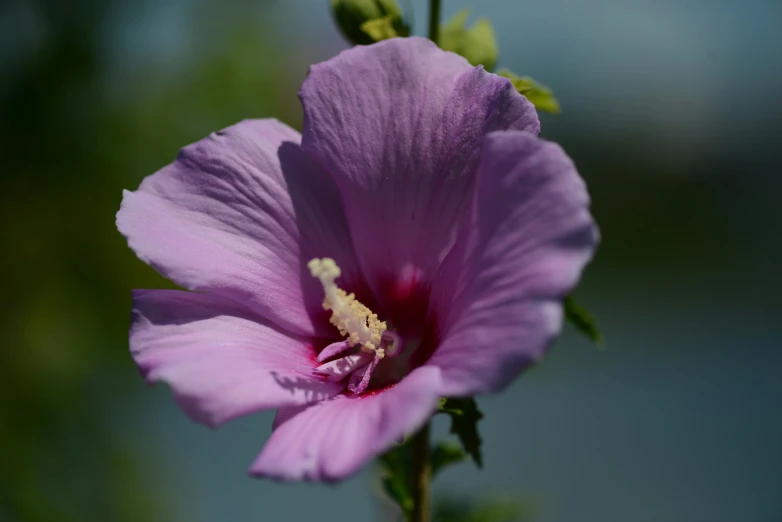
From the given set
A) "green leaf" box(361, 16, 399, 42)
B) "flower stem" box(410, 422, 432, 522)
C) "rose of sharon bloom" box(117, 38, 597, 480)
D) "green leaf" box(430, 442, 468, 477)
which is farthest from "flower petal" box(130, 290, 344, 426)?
"green leaf" box(361, 16, 399, 42)

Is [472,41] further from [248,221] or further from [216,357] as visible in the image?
[216,357]

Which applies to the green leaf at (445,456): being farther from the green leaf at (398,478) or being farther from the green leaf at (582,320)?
the green leaf at (582,320)

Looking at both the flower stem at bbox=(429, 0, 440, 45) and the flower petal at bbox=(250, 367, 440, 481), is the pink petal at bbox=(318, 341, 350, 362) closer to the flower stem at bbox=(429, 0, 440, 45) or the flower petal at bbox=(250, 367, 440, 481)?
the flower petal at bbox=(250, 367, 440, 481)

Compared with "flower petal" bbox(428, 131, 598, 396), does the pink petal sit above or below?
below

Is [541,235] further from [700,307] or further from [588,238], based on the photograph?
[700,307]

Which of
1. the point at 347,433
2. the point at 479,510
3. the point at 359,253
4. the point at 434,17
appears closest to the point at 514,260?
the point at 347,433
